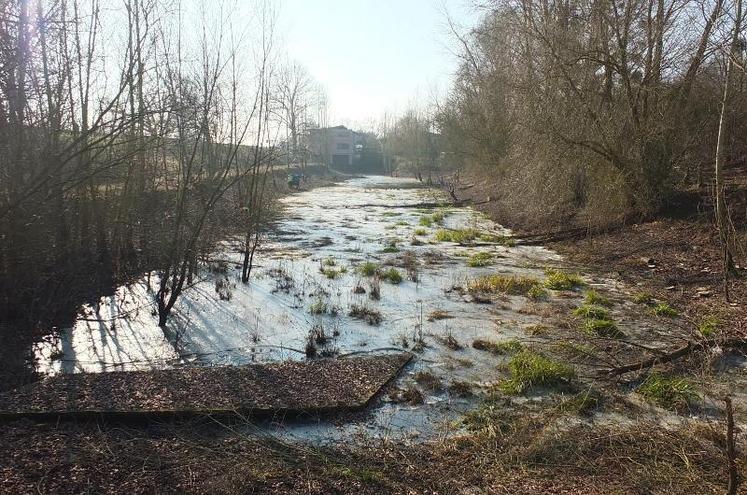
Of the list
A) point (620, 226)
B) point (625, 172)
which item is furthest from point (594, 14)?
point (620, 226)

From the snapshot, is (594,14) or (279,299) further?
(594,14)

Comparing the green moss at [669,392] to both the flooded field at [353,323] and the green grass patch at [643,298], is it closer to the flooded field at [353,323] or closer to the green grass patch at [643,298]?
the flooded field at [353,323]

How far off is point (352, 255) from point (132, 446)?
33.5 feet

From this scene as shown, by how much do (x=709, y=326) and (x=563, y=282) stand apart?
3.27m

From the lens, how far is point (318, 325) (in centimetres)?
796

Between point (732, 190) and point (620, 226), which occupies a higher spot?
point (732, 190)

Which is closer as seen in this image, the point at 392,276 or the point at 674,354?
the point at 674,354

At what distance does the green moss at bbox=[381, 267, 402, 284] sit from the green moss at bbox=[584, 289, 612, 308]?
11.7 feet

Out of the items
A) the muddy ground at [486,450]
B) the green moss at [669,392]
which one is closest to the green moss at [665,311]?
the muddy ground at [486,450]

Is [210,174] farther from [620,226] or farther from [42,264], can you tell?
[620,226]

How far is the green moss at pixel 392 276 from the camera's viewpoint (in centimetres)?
1111

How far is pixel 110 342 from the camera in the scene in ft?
24.3

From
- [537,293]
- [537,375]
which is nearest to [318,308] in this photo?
[537,293]

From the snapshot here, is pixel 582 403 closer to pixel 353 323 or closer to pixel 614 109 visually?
pixel 353 323
